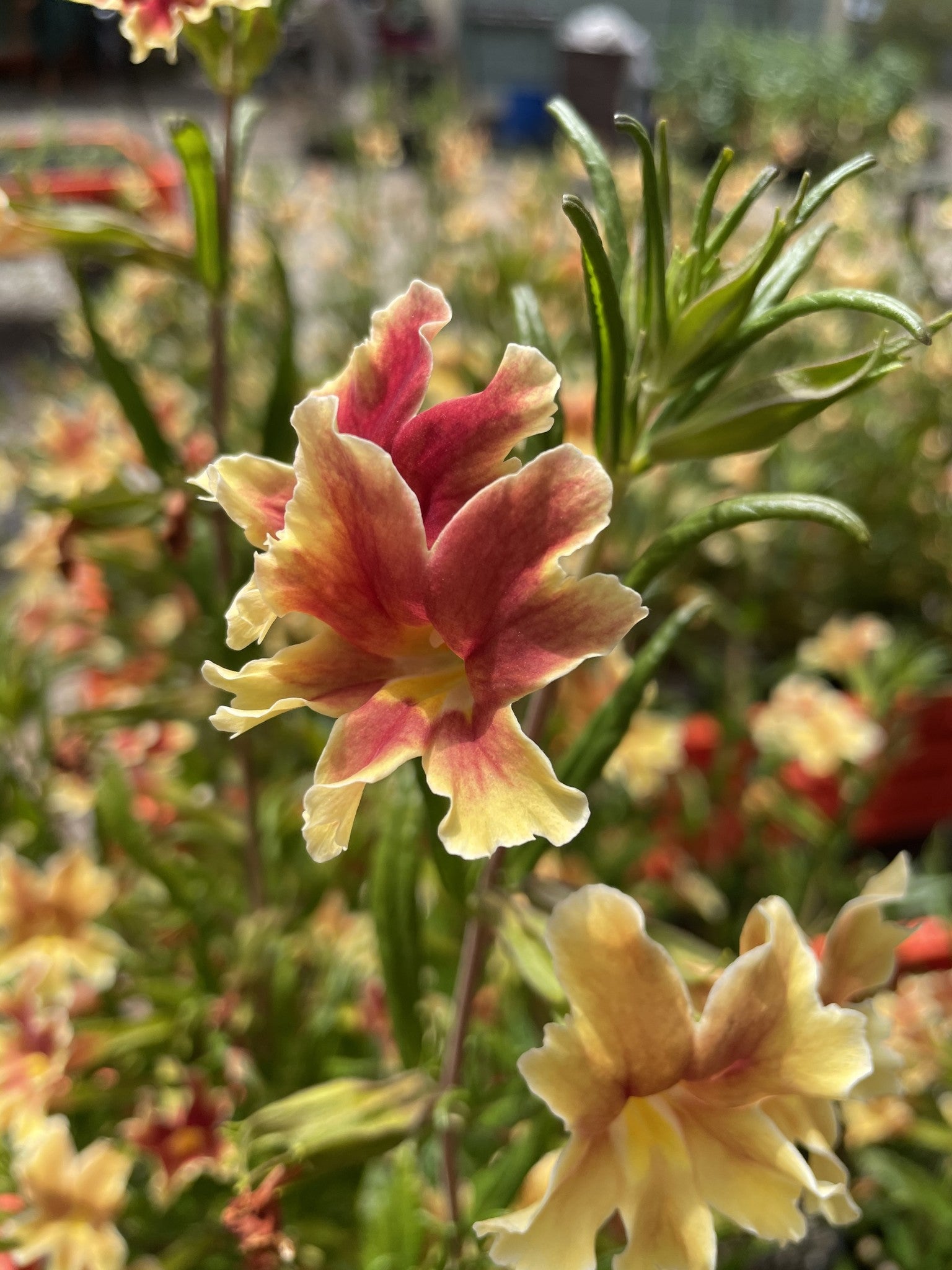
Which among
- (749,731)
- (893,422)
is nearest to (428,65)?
(893,422)

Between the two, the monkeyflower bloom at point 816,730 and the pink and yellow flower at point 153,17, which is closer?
the pink and yellow flower at point 153,17

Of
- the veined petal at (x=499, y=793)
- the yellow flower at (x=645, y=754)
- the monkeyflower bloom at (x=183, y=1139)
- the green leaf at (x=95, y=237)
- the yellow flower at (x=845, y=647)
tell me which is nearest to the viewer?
the veined petal at (x=499, y=793)

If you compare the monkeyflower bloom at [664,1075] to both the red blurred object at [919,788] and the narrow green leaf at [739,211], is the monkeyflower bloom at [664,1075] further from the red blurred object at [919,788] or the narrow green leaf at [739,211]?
the red blurred object at [919,788]

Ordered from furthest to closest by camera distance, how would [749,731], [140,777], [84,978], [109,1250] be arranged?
1. [749,731]
2. [140,777]
3. [84,978]
4. [109,1250]

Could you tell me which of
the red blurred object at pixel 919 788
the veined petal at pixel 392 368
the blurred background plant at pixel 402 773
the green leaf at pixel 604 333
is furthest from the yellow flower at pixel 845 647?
the veined petal at pixel 392 368

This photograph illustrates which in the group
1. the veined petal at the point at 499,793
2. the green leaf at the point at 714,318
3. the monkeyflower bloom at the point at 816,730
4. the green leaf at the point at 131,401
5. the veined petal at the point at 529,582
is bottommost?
the monkeyflower bloom at the point at 816,730

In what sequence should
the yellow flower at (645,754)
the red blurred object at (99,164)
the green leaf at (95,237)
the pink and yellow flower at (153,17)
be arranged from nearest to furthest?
1. the pink and yellow flower at (153,17)
2. the green leaf at (95,237)
3. the yellow flower at (645,754)
4. the red blurred object at (99,164)

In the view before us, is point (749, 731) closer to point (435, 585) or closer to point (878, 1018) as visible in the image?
point (878, 1018)
